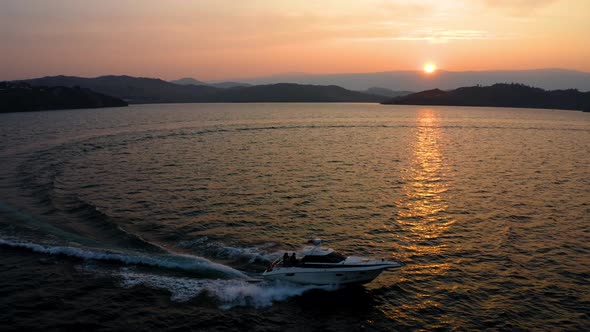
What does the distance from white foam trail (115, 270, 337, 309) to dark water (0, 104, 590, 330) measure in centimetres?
13

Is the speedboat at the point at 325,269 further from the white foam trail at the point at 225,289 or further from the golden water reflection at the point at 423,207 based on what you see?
the golden water reflection at the point at 423,207

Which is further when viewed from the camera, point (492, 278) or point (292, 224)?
point (292, 224)

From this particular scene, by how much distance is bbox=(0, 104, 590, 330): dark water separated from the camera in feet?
87.2

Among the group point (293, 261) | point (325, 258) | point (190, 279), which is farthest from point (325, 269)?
point (190, 279)

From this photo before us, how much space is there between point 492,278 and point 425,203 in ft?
65.1

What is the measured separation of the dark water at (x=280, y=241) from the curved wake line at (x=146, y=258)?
121mm

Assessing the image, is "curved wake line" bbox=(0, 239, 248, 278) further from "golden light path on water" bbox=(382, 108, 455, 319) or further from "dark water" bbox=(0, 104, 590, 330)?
"golden light path on water" bbox=(382, 108, 455, 319)

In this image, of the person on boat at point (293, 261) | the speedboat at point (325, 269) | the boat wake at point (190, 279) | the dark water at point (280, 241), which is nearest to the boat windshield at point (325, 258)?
the speedboat at point (325, 269)

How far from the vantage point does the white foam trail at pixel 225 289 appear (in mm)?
28000

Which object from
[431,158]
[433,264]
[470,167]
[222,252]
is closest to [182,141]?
[431,158]

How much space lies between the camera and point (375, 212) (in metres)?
46.4

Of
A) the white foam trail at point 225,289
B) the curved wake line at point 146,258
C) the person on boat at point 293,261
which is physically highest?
the person on boat at point 293,261

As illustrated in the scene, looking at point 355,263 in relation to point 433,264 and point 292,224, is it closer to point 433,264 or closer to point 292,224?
point 433,264

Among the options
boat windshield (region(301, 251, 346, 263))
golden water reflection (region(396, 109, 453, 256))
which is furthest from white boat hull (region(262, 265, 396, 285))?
golden water reflection (region(396, 109, 453, 256))
